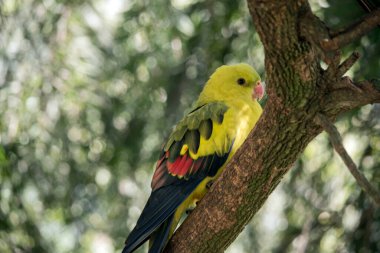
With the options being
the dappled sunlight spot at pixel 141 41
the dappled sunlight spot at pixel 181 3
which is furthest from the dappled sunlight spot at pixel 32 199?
the dappled sunlight spot at pixel 181 3

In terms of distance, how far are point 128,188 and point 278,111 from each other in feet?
11.6

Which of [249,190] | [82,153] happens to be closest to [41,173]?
[82,153]

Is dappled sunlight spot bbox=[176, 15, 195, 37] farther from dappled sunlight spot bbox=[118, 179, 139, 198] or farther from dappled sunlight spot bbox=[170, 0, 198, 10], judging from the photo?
dappled sunlight spot bbox=[118, 179, 139, 198]

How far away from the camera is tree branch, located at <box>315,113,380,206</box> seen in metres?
2.46

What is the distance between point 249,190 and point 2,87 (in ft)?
8.85

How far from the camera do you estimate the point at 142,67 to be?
603cm

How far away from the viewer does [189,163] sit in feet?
12.0

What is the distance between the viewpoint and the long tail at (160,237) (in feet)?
11.2

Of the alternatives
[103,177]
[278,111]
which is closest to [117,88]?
[103,177]

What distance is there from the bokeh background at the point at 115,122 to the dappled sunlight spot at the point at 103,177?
0.05 feet

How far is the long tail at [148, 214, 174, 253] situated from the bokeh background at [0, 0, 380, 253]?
1.47 m

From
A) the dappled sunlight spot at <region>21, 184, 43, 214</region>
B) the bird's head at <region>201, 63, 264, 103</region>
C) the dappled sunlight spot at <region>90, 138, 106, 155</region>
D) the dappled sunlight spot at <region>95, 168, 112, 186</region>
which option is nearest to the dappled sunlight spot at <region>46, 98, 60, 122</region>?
the dappled sunlight spot at <region>90, 138, 106, 155</region>

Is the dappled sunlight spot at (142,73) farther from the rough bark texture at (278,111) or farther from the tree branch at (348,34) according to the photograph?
the tree branch at (348,34)

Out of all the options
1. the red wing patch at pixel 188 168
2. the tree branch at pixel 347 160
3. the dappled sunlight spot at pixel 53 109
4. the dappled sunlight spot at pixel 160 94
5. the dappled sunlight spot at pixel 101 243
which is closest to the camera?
the tree branch at pixel 347 160
